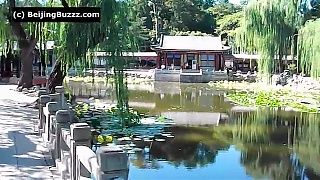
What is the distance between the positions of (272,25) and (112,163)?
69.0ft

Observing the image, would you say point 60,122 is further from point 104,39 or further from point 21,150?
point 104,39

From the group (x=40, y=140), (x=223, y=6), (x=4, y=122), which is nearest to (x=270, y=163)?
(x=40, y=140)

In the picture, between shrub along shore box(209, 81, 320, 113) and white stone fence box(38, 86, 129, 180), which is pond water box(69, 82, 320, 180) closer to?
shrub along shore box(209, 81, 320, 113)

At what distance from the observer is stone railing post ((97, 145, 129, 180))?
8.20 ft

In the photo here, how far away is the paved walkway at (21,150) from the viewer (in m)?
4.30

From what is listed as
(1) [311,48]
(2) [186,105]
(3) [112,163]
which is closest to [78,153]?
(3) [112,163]

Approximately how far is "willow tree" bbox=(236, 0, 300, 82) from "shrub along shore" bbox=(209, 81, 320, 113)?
4.89ft

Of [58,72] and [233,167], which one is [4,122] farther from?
[233,167]

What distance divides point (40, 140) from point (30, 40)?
5.94 metres

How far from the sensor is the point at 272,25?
882 inches

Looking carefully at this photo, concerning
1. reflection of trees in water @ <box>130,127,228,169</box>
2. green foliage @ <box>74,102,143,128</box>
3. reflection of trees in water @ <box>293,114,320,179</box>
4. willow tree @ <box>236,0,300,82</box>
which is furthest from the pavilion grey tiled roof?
reflection of trees in water @ <box>130,127,228,169</box>

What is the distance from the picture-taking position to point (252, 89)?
963 inches

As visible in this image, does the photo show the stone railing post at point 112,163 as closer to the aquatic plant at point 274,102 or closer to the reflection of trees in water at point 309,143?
the reflection of trees in water at point 309,143

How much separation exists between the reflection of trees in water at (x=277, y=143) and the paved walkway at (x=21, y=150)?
3733mm
